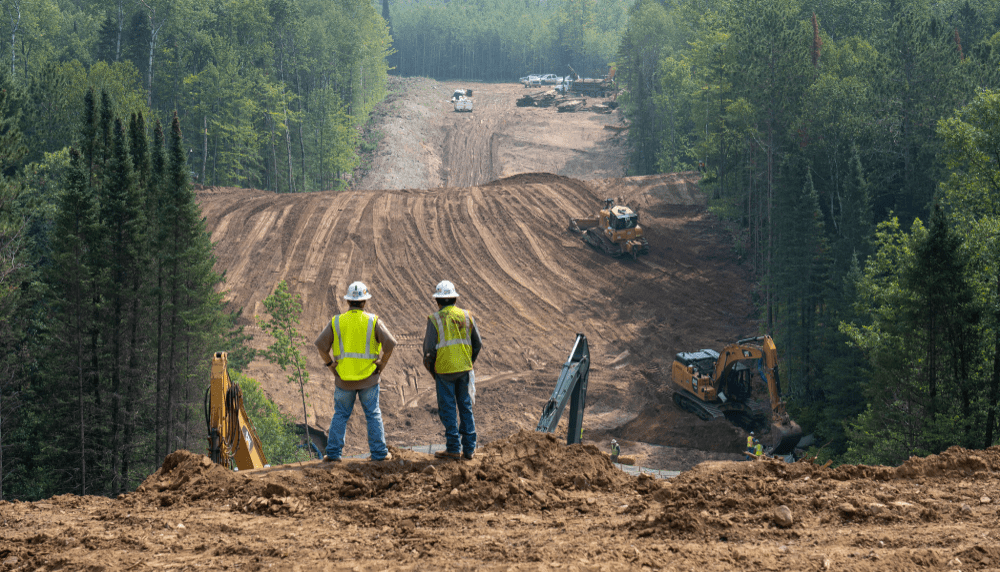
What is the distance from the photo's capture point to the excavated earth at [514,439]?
641 cm

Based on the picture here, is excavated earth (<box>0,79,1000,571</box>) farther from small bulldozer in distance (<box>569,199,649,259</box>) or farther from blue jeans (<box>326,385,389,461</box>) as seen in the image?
small bulldozer in distance (<box>569,199,649,259</box>)

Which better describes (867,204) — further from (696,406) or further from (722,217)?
(722,217)

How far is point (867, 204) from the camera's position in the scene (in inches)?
1182

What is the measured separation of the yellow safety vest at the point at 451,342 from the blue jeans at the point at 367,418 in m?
0.79

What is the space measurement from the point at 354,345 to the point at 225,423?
10.4 feet

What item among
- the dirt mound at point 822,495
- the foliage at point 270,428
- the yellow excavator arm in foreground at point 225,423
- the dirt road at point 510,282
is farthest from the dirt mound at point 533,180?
the dirt mound at point 822,495

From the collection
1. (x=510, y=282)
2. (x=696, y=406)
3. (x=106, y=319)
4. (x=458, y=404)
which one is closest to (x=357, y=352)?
(x=458, y=404)

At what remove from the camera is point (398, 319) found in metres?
33.8

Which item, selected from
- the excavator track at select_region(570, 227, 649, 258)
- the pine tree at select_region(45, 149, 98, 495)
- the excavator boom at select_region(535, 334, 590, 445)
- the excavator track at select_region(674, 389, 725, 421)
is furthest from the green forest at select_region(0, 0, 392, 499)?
the excavator track at select_region(570, 227, 649, 258)

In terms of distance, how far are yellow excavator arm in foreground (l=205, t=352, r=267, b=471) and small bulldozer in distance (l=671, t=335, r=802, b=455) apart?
663 inches

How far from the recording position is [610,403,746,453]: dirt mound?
25.2 metres

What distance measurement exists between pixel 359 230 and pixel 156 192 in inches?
571

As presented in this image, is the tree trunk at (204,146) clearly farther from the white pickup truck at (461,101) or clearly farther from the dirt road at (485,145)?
the white pickup truck at (461,101)

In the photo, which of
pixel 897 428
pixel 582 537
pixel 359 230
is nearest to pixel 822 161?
pixel 897 428
